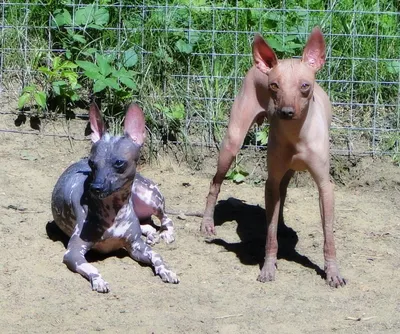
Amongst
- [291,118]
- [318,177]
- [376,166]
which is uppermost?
[291,118]

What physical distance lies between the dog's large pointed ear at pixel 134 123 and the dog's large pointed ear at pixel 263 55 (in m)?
0.88

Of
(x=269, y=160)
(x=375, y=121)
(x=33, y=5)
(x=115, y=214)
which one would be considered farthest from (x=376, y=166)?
(x=33, y=5)

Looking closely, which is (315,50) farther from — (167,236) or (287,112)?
(167,236)

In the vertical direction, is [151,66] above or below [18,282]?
above

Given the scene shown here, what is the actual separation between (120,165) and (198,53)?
2879 millimetres

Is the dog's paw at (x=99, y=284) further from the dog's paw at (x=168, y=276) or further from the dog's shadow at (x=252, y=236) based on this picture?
the dog's shadow at (x=252, y=236)

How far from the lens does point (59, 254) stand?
655 cm

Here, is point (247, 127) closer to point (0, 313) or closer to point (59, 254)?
point (59, 254)

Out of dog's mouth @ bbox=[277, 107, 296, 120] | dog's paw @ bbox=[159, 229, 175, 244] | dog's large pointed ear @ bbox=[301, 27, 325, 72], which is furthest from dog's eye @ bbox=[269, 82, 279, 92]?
dog's paw @ bbox=[159, 229, 175, 244]

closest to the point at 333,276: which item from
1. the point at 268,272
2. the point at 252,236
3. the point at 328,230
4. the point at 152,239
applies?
the point at 328,230

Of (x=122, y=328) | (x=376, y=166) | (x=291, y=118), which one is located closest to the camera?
(x=122, y=328)

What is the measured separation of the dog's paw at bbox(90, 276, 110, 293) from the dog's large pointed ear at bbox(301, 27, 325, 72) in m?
1.86

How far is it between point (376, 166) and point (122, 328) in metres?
3.67

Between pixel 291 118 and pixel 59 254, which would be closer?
pixel 291 118
